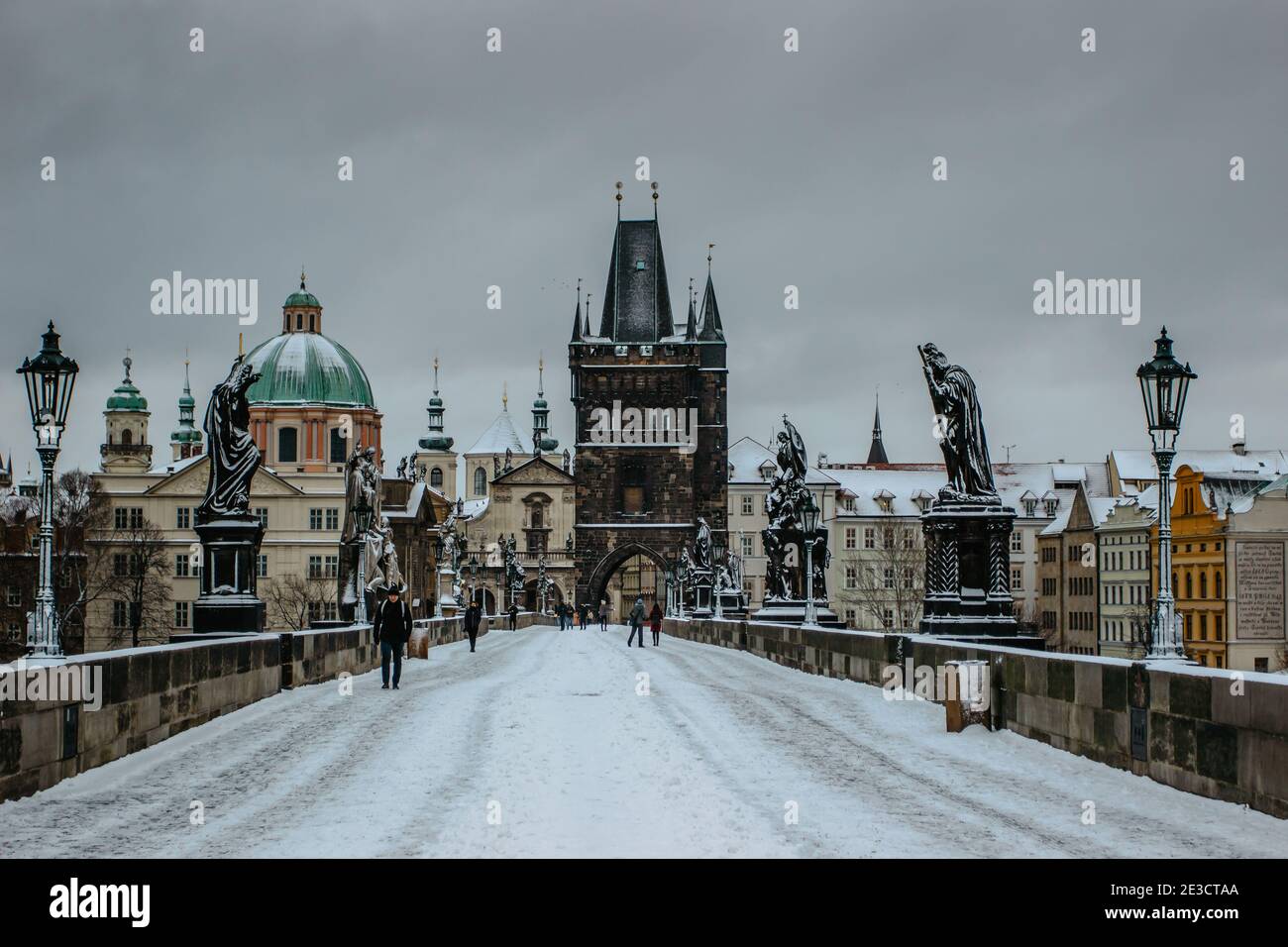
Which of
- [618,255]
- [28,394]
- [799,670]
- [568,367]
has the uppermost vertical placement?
[618,255]

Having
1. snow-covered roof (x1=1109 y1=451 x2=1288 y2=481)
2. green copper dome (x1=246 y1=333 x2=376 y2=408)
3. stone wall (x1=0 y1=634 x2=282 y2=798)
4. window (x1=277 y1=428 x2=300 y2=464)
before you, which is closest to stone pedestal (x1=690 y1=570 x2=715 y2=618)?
snow-covered roof (x1=1109 y1=451 x2=1288 y2=481)

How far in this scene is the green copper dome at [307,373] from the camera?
127 meters

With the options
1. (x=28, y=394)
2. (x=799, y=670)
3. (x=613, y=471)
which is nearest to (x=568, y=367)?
(x=613, y=471)

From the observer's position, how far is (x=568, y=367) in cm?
12069

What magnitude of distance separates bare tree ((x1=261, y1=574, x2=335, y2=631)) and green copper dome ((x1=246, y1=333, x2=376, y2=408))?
20.3 meters

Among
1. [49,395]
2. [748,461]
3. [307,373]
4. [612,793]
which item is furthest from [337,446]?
[612,793]

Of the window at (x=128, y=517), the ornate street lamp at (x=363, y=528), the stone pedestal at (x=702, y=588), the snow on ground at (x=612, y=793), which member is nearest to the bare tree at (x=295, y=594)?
the window at (x=128, y=517)

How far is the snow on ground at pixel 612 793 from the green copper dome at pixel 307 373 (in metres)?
110

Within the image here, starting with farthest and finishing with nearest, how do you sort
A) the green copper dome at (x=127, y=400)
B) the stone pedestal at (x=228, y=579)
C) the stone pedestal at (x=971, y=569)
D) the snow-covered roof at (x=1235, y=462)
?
1. the green copper dome at (x=127, y=400)
2. the snow-covered roof at (x=1235, y=462)
3. the stone pedestal at (x=228, y=579)
4. the stone pedestal at (x=971, y=569)

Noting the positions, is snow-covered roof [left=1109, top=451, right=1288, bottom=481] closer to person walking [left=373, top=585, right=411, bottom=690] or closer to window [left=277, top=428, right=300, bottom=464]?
window [left=277, top=428, right=300, bottom=464]

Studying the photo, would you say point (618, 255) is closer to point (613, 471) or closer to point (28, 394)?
point (613, 471)

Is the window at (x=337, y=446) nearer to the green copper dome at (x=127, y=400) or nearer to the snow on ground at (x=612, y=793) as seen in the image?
the green copper dome at (x=127, y=400)

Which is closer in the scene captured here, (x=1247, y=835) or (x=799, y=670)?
(x=1247, y=835)
